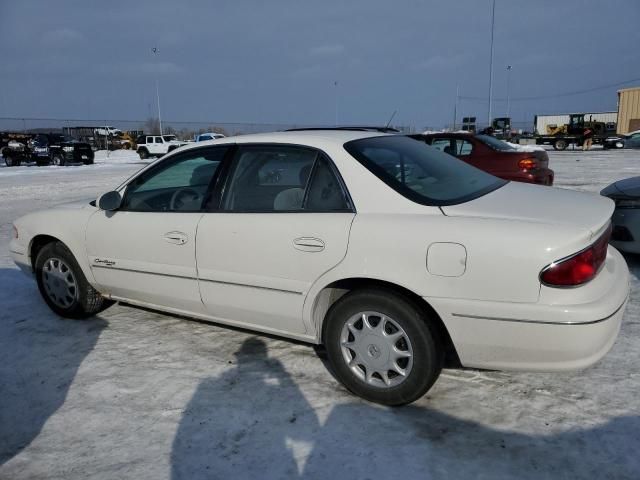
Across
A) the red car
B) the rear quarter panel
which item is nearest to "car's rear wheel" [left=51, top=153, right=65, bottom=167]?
the red car

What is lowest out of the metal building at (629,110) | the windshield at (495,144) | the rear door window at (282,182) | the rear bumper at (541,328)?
the rear bumper at (541,328)

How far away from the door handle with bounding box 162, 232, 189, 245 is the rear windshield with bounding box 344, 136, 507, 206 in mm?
1278

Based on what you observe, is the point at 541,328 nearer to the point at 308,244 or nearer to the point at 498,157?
the point at 308,244

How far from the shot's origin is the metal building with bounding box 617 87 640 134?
45406 mm

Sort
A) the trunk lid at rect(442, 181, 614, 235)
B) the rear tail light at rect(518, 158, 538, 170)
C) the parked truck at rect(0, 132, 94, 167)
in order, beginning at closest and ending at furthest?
the trunk lid at rect(442, 181, 614, 235), the rear tail light at rect(518, 158, 538, 170), the parked truck at rect(0, 132, 94, 167)

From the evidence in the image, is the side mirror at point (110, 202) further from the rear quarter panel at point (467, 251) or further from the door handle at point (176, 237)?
the rear quarter panel at point (467, 251)

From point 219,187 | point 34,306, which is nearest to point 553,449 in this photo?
point 219,187

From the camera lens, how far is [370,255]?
269 cm

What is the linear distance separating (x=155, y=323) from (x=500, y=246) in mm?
2969

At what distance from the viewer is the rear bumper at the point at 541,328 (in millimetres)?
2363

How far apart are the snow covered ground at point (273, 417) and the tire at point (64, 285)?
1.46 feet

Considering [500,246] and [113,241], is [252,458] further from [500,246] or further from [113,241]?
[113,241]

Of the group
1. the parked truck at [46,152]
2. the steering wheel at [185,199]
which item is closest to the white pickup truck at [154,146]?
the parked truck at [46,152]

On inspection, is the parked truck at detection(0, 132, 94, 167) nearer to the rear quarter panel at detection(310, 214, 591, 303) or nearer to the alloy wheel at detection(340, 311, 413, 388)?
the alloy wheel at detection(340, 311, 413, 388)
